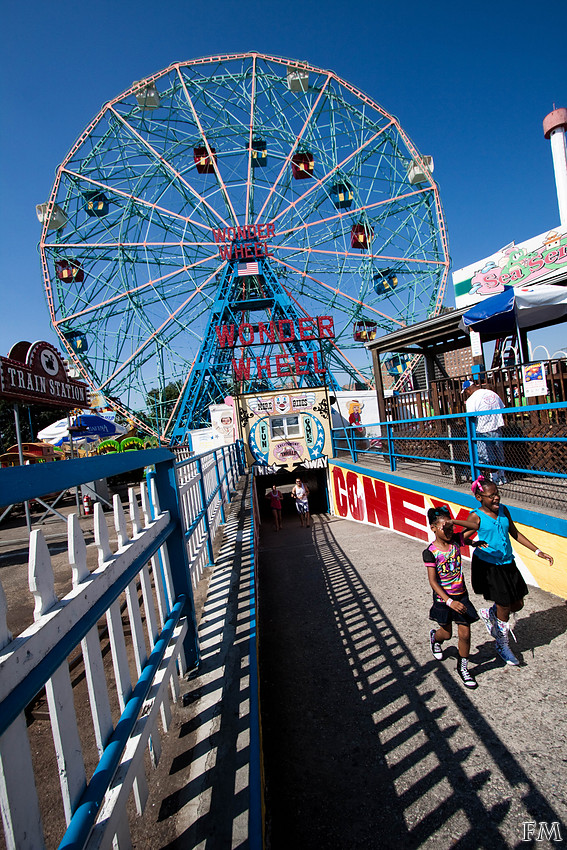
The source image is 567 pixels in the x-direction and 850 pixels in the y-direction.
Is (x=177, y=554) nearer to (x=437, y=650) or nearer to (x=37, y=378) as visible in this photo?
(x=437, y=650)

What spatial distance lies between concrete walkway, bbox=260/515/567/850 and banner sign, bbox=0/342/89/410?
6819 mm

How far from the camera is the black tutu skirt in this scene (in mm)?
3379

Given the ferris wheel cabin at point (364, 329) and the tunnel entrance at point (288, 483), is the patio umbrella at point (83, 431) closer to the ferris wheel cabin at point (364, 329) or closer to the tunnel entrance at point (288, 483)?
the tunnel entrance at point (288, 483)

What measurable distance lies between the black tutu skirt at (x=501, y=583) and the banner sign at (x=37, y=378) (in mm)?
8289

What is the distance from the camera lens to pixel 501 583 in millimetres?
3398

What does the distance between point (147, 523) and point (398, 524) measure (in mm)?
6460

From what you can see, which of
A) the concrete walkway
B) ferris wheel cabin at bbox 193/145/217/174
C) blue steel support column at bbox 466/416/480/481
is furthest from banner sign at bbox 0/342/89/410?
ferris wheel cabin at bbox 193/145/217/174

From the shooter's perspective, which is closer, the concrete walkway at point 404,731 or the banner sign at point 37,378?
the concrete walkway at point 404,731

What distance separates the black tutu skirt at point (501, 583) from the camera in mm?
3379

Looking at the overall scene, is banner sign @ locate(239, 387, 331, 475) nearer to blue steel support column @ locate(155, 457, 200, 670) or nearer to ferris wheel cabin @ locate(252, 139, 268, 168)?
blue steel support column @ locate(155, 457, 200, 670)

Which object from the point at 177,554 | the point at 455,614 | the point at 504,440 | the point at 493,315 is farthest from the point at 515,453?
the point at 177,554

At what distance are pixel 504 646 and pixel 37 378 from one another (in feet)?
31.6

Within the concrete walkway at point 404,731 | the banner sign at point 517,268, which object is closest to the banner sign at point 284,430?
the banner sign at point 517,268

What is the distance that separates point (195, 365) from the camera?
24453 mm
